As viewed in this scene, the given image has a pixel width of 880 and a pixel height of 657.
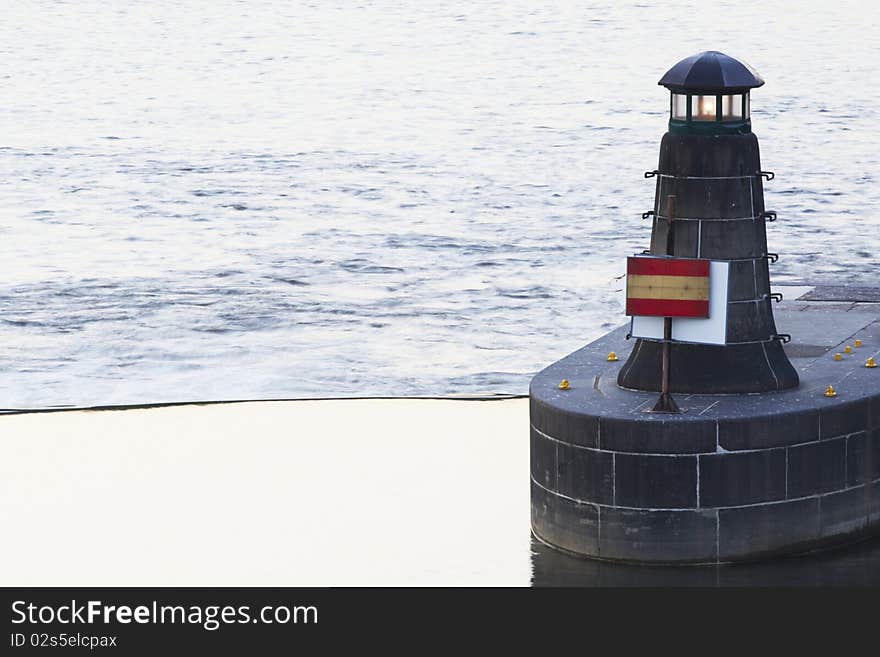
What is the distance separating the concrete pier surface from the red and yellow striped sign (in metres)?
1.01

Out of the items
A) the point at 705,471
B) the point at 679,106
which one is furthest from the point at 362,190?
the point at 705,471

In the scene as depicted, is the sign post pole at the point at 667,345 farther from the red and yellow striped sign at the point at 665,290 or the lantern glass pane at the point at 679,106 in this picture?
the lantern glass pane at the point at 679,106

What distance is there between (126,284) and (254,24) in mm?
63408

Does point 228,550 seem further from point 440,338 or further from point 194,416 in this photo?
point 440,338

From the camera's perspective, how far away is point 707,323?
24031 mm

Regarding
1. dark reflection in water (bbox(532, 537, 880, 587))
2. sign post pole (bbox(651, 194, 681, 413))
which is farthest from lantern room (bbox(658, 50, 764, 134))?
dark reflection in water (bbox(532, 537, 880, 587))

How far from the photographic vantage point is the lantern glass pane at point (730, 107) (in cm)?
2428

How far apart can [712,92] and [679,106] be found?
0.45 metres

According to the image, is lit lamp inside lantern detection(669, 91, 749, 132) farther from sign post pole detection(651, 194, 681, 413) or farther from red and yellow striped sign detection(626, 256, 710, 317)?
red and yellow striped sign detection(626, 256, 710, 317)

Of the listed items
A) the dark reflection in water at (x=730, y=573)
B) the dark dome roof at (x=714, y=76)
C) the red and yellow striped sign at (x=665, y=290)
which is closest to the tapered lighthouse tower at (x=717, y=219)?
the dark dome roof at (x=714, y=76)

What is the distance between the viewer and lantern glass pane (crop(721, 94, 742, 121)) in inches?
956

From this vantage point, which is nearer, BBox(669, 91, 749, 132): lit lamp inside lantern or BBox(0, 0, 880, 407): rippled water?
BBox(669, 91, 749, 132): lit lamp inside lantern

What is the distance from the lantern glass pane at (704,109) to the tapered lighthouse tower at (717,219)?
0.01 meters

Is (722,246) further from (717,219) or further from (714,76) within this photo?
(714,76)
